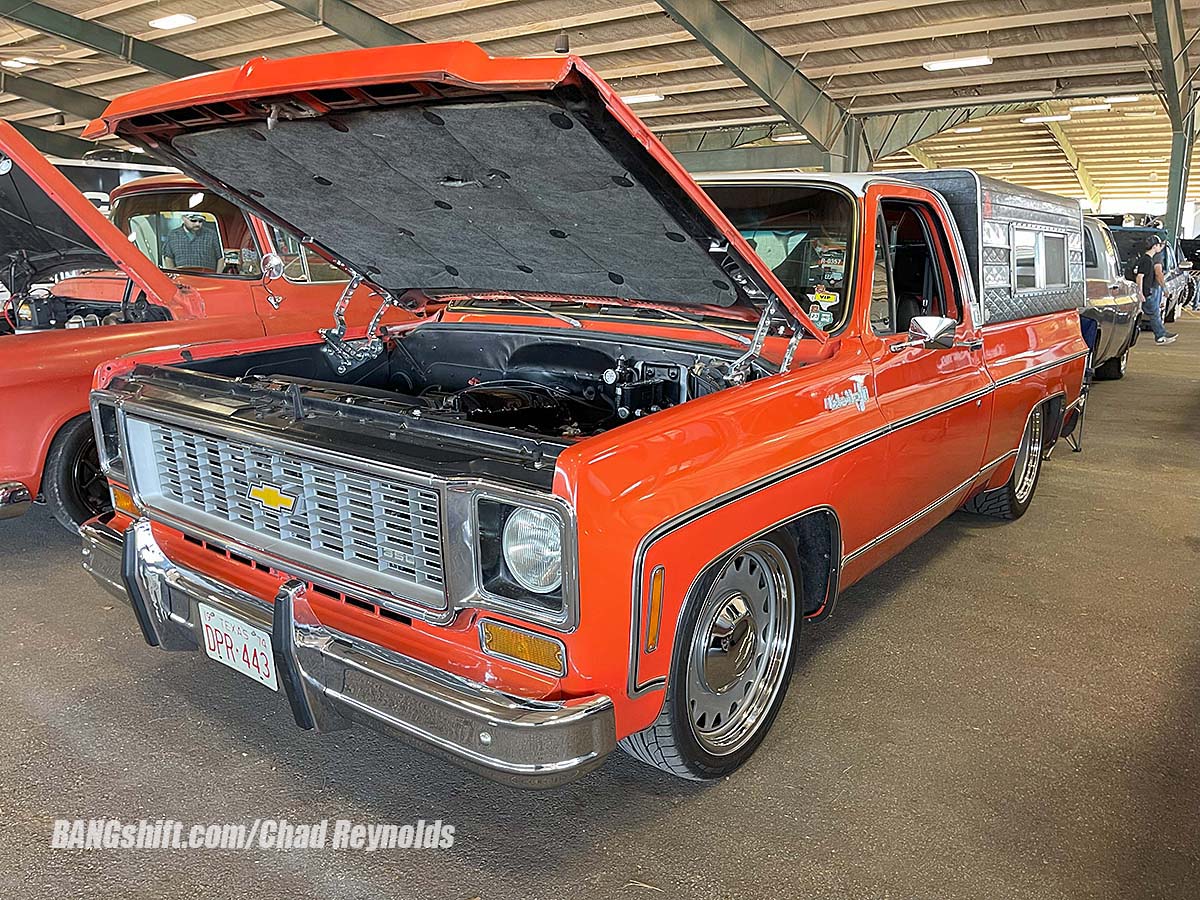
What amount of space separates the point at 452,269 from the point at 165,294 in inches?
90.7

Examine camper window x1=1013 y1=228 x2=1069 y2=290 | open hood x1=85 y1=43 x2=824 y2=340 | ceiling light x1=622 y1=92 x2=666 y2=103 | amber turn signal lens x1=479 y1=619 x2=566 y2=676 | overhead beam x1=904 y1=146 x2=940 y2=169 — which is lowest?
amber turn signal lens x1=479 y1=619 x2=566 y2=676

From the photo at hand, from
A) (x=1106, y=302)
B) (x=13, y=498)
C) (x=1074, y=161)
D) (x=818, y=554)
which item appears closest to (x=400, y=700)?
(x=818, y=554)

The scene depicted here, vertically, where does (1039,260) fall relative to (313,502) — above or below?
above

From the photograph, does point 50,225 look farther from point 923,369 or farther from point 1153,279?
point 1153,279

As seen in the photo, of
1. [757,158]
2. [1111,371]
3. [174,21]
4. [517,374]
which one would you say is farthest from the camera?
[757,158]

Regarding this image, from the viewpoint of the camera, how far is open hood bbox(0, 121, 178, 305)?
4203 mm

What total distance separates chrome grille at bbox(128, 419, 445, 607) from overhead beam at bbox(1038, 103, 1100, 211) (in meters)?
23.6

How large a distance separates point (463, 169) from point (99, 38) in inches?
597

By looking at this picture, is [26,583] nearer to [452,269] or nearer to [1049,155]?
[452,269]

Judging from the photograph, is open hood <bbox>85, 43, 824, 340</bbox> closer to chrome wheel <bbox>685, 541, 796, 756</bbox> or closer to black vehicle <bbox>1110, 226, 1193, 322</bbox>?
chrome wheel <bbox>685, 541, 796, 756</bbox>

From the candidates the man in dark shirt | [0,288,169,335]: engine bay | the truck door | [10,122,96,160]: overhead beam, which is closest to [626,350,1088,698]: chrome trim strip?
the truck door

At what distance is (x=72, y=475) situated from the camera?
4.62 metres

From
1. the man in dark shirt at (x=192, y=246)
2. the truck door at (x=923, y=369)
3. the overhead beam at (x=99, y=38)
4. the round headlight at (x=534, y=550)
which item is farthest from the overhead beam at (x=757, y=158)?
the round headlight at (x=534, y=550)

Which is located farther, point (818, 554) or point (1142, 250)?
point (1142, 250)
